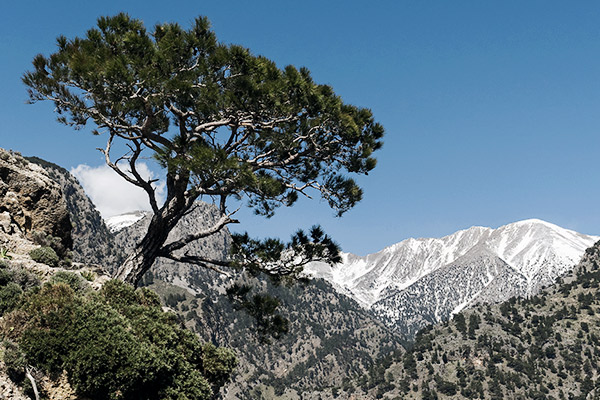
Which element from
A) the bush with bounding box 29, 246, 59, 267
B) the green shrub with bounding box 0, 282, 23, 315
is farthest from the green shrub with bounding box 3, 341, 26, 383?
the bush with bounding box 29, 246, 59, 267

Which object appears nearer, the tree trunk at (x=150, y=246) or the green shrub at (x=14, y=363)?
the green shrub at (x=14, y=363)

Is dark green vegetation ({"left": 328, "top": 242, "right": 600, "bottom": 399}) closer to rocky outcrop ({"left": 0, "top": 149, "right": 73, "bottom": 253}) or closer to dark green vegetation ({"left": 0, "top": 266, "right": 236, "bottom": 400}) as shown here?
rocky outcrop ({"left": 0, "top": 149, "right": 73, "bottom": 253})

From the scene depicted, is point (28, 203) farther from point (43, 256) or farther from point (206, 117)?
point (206, 117)

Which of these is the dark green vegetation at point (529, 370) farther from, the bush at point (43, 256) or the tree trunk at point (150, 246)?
the bush at point (43, 256)

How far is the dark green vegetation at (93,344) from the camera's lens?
10.4 meters

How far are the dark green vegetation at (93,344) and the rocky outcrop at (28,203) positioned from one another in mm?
6434

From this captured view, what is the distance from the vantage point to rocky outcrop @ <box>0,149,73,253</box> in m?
18.8

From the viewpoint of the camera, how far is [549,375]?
6998 inches

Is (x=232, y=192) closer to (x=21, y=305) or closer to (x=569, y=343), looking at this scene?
(x=21, y=305)

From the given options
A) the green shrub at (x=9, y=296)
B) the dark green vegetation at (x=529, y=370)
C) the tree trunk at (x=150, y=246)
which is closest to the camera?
the green shrub at (x=9, y=296)

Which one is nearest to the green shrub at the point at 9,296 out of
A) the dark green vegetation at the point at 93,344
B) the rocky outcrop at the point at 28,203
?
the dark green vegetation at the point at 93,344

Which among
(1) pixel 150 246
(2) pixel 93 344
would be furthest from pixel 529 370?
(2) pixel 93 344

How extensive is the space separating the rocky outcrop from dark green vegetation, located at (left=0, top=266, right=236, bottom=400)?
6.43m

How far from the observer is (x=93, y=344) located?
10.5 m
